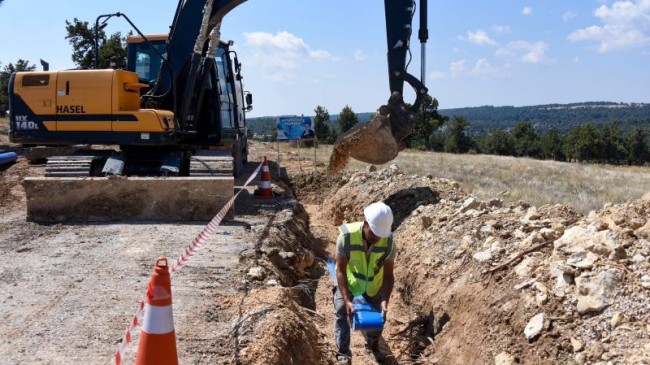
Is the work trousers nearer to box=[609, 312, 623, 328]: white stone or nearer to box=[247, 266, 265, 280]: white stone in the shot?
box=[247, 266, 265, 280]: white stone

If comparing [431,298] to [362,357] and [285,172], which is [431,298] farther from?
[285,172]

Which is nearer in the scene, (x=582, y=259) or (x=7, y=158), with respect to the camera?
(x=7, y=158)

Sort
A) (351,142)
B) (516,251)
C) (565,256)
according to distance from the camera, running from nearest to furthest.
Answer: (565,256)
(516,251)
(351,142)

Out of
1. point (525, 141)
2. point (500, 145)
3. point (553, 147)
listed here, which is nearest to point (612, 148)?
point (553, 147)

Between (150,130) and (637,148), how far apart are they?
230 feet

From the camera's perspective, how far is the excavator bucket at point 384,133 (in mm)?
10125

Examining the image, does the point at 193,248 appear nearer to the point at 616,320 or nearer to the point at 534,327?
the point at 534,327

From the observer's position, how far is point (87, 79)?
968 cm

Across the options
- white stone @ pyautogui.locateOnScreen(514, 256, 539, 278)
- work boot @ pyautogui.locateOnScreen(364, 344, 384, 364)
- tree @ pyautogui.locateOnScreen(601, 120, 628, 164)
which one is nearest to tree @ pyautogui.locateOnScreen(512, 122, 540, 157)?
tree @ pyautogui.locateOnScreen(601, 120, 628, 164)

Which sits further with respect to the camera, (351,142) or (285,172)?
(285,172)

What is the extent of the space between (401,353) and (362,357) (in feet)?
1.35

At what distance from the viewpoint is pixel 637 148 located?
68625 millimetres

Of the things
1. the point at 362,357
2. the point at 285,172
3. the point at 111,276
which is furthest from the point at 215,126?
the point at 362,357

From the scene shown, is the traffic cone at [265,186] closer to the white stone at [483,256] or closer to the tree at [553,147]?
the white stone at [483,256]
